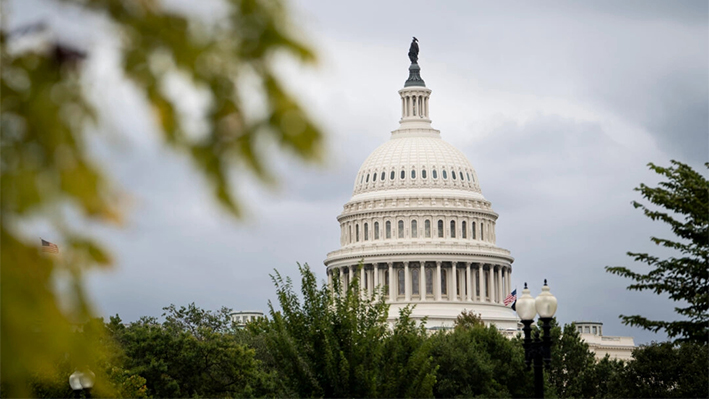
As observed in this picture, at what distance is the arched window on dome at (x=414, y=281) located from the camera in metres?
191

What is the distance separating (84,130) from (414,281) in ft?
616

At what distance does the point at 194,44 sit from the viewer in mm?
5770

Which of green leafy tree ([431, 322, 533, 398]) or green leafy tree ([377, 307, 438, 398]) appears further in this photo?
green leafy tree ([431, 322, 533, 398])

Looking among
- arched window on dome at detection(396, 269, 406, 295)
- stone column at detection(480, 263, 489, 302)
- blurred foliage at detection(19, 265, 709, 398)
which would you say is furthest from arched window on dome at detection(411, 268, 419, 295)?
blurred foliage at detection(19, 265, 709, 398)

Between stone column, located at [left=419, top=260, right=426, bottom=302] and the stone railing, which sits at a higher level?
the stone railing

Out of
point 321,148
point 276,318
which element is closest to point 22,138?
point 321,148

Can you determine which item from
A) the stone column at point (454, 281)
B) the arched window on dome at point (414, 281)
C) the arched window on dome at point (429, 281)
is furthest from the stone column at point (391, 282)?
the stone column at point (454, 281)

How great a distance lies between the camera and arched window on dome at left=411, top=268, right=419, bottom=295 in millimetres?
191450

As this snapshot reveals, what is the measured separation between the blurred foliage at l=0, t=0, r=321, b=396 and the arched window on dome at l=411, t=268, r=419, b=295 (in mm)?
185464

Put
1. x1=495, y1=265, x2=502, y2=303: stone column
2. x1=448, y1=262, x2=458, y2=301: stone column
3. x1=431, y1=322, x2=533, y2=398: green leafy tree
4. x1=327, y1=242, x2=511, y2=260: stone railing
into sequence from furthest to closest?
x1=495, y1=265, x2=502, y2=303: stone column, x1=327, y1=242, x2=511, y2=260: stone railing, x1=448, y1=262, x2=458, y2=301: stone column, x1=431, y1=322, x2=533, y2=398: green leafy tree

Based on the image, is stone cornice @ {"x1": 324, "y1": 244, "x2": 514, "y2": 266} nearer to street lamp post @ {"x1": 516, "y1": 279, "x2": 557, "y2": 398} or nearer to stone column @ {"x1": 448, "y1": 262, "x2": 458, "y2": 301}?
stone column @ {"x1": 448, "y1": 262, "x2": 458, "y2": 301}

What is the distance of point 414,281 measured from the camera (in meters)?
193

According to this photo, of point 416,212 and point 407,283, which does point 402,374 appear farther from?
point 416,212

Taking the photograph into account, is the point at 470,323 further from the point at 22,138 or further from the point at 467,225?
the point at 22,138
